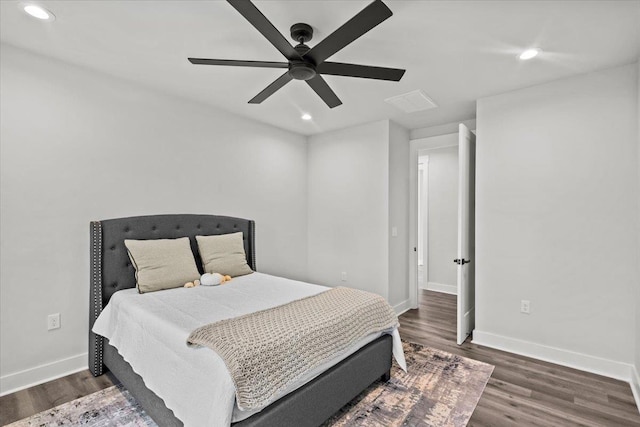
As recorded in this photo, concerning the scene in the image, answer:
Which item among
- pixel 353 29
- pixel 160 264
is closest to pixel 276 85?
pixel 353 29

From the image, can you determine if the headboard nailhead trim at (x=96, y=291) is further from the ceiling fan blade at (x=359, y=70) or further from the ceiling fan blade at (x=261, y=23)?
the ceiling fan blade at (x=359, y=70)

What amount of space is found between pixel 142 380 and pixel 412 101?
3432 mm

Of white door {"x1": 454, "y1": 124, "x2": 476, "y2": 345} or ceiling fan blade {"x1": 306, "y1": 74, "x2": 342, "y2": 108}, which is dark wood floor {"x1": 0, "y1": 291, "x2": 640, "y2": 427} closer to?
white door {"x1": 454, "y1": 124, "x2": 476, "y2": 345}

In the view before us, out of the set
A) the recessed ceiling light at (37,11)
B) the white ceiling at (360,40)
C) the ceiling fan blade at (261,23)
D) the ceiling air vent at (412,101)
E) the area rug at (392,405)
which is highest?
the recessed ceiling light at (37,11)

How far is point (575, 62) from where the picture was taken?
101 inches

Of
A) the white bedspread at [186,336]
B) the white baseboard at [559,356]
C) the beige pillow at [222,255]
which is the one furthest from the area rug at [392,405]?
the beige pillow at [222,255]

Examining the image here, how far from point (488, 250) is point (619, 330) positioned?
1.16 metres

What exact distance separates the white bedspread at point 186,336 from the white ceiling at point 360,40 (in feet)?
6.29

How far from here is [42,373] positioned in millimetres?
2496

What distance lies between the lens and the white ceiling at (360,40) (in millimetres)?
1898

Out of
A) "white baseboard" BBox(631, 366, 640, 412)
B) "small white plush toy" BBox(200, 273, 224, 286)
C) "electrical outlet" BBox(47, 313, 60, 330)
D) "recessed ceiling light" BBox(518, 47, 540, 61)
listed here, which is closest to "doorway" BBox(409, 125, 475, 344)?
"recessed ceiling light" BBox(518, 47, 540, 61)

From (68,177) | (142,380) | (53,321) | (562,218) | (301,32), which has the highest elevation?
(301,32)

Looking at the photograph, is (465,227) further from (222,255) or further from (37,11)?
(37,11)

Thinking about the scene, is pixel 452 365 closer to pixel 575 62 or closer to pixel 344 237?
pixel 344 237
